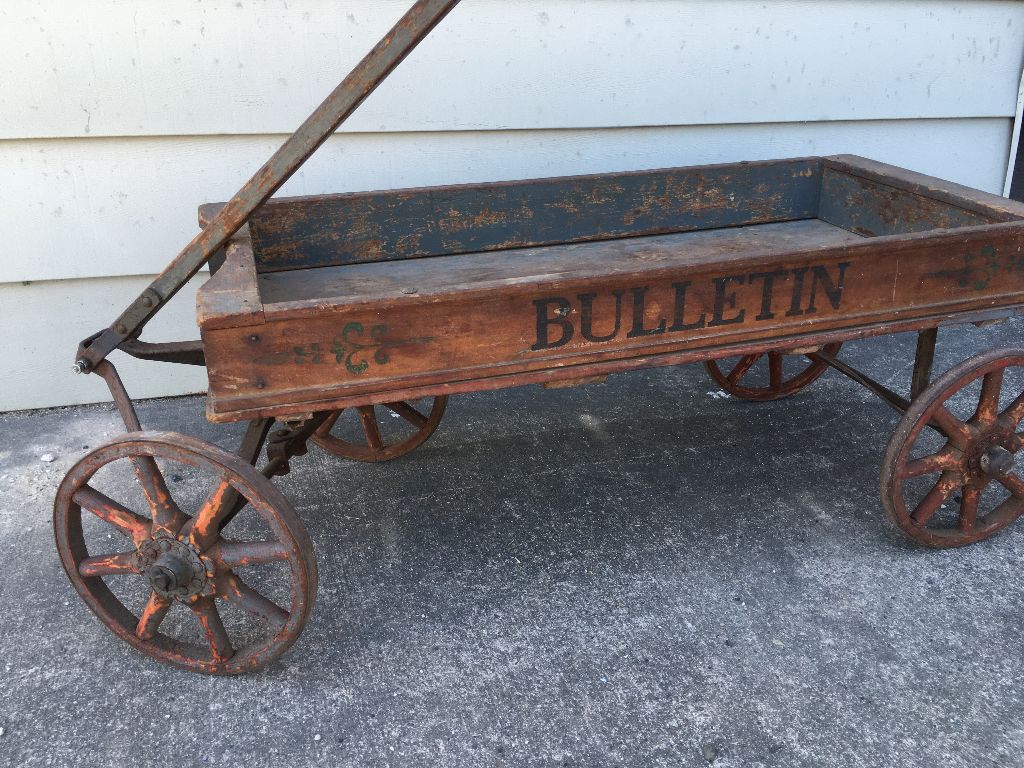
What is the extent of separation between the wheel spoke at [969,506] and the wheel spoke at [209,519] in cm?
212

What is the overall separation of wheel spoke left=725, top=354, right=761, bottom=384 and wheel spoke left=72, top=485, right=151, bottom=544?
236 cm

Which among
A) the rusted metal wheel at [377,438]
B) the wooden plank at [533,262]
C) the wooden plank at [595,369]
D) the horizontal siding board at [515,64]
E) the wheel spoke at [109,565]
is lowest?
the rusted metal wheel at [377,438]

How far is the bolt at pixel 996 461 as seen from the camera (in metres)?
2.73

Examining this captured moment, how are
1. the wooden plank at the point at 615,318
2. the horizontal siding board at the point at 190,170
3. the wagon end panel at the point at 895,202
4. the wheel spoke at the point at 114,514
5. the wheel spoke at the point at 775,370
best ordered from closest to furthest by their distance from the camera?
the wooden plank at the point at 615,318
the wheel spoke at the point at 114,514
the wagon end panel at the point at 895,202
the horizontal siding board at the point at 190,170
the wheel spoke at the point at 775,370

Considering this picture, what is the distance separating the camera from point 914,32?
4074 millimetres

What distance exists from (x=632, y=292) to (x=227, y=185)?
2021 mm

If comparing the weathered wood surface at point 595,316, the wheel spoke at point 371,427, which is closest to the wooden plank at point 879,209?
the weathered wood surface at point 595,316

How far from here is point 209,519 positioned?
7.53 feet

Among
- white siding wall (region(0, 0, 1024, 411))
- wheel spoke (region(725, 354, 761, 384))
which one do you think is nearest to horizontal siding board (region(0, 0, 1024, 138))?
white siding wall (region(0, 0, 1024, 411))

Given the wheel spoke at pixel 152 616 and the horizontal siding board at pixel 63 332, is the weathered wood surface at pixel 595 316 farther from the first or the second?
the horizontal siding board at pixel 63 332

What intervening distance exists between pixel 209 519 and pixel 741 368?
2.28 meters

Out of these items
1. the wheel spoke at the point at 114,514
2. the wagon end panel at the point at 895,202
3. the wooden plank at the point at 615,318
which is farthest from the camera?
the wagon end panel at the point at 895,202

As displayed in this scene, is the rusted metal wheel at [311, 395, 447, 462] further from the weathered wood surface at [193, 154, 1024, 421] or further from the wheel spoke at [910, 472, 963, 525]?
the wheel spoke at [910, 472, 963, 525]

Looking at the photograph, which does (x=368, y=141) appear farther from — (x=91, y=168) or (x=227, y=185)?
(x=91, y=168)
